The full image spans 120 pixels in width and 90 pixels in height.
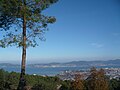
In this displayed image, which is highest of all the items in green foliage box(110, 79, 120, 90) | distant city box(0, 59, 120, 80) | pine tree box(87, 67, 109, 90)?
distant city box(0, 59, 120, 80)

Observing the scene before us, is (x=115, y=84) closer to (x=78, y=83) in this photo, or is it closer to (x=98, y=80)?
(x=78, y=83)

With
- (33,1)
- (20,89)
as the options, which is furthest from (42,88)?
(33,1)

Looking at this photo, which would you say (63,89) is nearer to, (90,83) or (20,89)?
(90,83)

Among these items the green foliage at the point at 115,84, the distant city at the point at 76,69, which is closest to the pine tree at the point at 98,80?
the distant city at the point at 76,69

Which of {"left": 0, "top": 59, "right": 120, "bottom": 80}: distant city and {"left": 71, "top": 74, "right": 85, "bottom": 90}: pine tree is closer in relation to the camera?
{"left": 71, "top": 74, "right": 85, "bottom": 90}: pine tree

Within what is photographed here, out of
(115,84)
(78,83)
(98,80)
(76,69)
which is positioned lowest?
(115,84)

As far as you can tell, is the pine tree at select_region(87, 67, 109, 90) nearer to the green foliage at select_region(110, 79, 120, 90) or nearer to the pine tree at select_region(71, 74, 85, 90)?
the pine tree at select_region(71, 74, 85, 90)

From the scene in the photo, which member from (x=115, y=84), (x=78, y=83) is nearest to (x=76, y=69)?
(x=115, y=84)

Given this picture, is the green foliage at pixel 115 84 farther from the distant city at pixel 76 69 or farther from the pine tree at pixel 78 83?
the pine tree at pixel 78 83

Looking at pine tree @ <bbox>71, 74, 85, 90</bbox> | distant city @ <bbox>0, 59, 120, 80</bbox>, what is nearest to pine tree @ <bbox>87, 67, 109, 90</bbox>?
pine tree @ <bbox>71, 74, 85, 90</bbox>

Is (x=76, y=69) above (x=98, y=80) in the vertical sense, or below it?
above

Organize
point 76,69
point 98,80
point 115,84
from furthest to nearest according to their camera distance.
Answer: point 76,69 < point 115,84 < point 98,80

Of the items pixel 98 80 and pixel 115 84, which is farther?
pixel 115 84

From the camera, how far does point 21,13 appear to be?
1124cm
